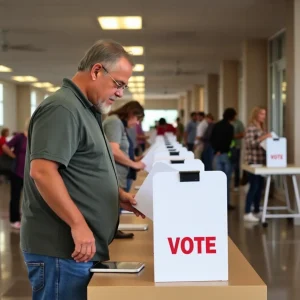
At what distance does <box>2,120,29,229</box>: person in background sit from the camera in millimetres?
6293

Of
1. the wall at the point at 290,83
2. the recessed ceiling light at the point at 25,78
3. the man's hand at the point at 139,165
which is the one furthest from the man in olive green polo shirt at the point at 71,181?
the recessed ceiling light at the point at 25,78

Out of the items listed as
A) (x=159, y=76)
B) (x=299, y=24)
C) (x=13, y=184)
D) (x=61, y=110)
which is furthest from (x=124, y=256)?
(x=159, y=76)

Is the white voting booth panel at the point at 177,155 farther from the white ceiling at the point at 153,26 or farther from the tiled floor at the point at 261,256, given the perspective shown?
the white ceiling at the point at 153,26

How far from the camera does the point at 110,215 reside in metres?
1.83

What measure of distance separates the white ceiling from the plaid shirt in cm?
171

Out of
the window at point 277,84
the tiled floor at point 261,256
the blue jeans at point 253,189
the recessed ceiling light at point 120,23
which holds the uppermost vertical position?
the recessed ceiling light at point 120,23

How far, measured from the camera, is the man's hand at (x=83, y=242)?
162 centimetres

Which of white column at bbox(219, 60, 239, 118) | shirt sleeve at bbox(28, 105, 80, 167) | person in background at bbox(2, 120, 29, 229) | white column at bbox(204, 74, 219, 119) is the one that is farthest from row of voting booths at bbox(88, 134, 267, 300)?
white column at bbox(204, 74, 219, 119)

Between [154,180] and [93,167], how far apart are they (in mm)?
195

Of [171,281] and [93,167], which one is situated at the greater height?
[93,167]

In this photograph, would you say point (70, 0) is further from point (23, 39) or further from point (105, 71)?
point (105, 71)

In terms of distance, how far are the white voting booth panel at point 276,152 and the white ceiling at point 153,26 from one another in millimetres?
2006

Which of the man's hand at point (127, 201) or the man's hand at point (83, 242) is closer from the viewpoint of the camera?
the man's hand at point (83, 242)

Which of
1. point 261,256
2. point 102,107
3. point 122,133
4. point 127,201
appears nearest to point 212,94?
point 261,256
